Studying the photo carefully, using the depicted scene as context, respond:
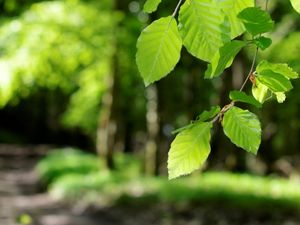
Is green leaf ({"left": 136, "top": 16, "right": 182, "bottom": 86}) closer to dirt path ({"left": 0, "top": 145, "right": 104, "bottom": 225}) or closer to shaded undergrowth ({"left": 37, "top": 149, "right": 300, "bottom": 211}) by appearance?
dirt path ({"left": 0, "top": 145, "right": 104, "bottom": 225})

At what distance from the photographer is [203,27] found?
867mm

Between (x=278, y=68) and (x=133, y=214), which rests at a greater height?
(x=278, y=68)

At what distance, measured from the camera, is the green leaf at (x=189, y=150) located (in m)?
0.91

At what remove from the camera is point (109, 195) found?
452 inches

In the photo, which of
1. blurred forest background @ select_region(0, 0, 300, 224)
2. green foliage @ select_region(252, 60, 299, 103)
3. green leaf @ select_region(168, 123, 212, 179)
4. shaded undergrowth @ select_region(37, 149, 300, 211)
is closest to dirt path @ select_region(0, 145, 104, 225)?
shaded undergrowth @ select_region(37, 149, 300, 211)

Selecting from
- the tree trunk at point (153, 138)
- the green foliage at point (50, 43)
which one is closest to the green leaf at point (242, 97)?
the green foliage at point (50, 43)

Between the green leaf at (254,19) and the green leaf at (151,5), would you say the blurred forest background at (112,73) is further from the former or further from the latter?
the green leaf at (254,19)

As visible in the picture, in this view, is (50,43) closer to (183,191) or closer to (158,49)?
(183,191)

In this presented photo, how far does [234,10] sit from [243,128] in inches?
8.4

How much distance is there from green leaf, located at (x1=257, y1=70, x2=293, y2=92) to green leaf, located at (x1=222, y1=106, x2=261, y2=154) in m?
0.06

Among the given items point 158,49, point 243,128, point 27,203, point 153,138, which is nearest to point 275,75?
point 243,128

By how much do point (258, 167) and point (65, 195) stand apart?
28.4 ft

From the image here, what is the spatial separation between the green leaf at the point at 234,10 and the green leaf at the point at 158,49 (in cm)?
10

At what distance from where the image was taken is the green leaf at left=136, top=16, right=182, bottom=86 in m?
0.87
